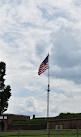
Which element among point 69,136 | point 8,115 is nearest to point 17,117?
point 8,115

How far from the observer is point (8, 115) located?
202 ft

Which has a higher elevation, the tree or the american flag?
the american flag

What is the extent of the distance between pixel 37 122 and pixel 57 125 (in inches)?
302

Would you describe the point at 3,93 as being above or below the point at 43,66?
below

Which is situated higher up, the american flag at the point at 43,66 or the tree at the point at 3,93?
the american flag at the point at 43,66

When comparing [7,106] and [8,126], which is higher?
[7,106]

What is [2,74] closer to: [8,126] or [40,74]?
[40,74]

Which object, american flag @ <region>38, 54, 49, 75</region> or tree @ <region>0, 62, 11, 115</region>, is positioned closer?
tree @ <region>0, 62, 11, 115</region>

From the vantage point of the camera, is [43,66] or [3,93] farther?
[43,66]

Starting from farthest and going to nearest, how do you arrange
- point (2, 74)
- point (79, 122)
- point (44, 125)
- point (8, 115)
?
point (8, 115), point (44, 125), point (2, 74), point (79, 122)

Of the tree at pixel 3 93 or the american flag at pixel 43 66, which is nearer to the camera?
the tree at pixel 3 93

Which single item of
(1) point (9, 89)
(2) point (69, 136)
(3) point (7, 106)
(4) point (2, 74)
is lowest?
(2) point (69, 136)

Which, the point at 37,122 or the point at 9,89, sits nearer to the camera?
the point at 9,89

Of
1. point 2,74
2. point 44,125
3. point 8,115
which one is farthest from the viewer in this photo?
point 8,115
